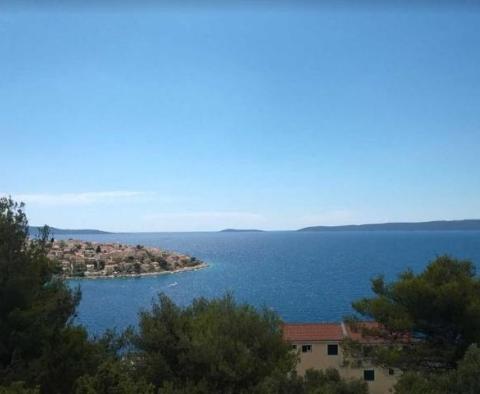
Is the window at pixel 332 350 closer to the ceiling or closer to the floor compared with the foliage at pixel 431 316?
closer to the floor

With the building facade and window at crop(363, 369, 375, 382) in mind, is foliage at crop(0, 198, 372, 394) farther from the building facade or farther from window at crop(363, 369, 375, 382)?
window at crop(363, 369, 375, 382)

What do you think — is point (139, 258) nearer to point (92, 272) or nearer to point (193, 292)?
point (92, 272)

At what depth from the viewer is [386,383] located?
22469 millimetres

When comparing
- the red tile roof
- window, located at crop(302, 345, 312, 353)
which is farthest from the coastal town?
window, located at crop(302, 345, 312, 353)

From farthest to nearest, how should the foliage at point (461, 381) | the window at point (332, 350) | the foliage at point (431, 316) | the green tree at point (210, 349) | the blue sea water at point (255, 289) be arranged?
the blue sea water at point (255, 289) < the window at point (332, 350) < the foliage at point (431, 316) < the green tree at point (210, 349) < the foliage at point (461, 381)

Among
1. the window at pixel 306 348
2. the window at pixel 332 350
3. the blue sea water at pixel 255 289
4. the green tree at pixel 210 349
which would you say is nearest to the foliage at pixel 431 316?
the green tree at pixel 210 349

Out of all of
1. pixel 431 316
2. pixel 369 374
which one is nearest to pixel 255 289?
pixel 369 374

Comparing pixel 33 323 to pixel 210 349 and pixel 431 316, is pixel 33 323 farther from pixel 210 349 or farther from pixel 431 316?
pixel 431 316

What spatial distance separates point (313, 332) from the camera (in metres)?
24.0

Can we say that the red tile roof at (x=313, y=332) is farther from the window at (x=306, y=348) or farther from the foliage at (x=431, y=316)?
the foliage at (x=431, y=316)

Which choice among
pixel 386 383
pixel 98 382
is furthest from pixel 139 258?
pixel 98 382

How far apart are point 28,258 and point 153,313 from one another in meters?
3.90

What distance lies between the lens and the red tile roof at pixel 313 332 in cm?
2327

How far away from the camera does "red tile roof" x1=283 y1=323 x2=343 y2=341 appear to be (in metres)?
23.3
